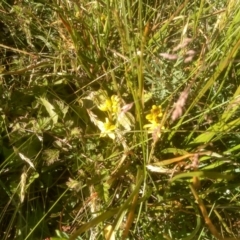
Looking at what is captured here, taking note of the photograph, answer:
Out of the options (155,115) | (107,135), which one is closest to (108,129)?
(107,135)

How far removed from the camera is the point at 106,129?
117cm

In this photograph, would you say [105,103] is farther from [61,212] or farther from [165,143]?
[61,212]

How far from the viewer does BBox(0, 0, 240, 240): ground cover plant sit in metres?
1.16

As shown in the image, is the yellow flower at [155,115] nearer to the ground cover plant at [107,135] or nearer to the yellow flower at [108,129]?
the ground cover plant at [107,135]

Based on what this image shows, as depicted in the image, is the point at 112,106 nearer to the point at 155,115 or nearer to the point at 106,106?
the point at 106,106

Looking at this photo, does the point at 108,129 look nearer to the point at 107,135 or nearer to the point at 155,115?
the point at 107,135

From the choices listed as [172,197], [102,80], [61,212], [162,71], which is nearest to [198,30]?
[162,71]

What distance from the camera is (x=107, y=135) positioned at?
1.21m

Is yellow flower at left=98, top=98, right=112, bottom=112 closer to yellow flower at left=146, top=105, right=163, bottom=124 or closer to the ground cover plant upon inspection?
the ground cover plant

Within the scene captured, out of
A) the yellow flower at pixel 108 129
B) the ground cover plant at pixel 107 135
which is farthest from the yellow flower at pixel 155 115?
the yellow flower at pixel 108 129

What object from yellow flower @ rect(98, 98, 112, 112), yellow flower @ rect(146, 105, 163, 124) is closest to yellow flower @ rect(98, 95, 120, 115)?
yellow flower @ rect(98, 98, 112, 112)

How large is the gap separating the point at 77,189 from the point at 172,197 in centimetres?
28

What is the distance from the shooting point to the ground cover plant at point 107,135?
3.80 feet

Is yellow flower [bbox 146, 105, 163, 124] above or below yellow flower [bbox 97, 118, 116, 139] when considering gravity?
above
